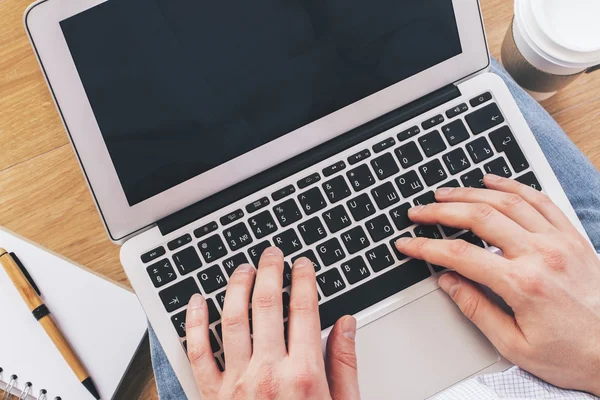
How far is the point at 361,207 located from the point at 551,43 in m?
0.28

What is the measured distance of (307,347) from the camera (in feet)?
1.38

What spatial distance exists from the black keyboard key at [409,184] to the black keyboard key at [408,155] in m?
0.01

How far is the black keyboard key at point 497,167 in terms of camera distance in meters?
0.49

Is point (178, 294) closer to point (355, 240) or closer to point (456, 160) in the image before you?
point (355, 240)

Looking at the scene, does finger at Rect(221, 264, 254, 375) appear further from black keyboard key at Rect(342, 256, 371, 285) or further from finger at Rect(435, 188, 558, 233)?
finger at Rect(435, 188, 558, 233)

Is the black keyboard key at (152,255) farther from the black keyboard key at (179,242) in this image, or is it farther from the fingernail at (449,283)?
the fingernail at (449,283)

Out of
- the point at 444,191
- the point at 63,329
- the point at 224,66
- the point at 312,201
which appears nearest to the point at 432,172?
the point at 444,191

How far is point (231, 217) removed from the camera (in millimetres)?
477

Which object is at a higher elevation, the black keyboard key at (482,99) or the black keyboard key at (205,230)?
the black keyboard key at (482,99)

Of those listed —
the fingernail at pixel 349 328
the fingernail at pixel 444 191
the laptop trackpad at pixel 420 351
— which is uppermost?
the fingernail at pixel 444 191

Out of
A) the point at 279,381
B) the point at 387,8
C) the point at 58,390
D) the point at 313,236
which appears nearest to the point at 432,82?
the point at 387,8

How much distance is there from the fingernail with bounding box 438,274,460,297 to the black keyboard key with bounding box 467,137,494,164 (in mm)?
121

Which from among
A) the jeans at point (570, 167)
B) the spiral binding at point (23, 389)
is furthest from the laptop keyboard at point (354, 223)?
the spiral binding at point (23, 389)

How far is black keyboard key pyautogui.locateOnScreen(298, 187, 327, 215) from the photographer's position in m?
0.48
